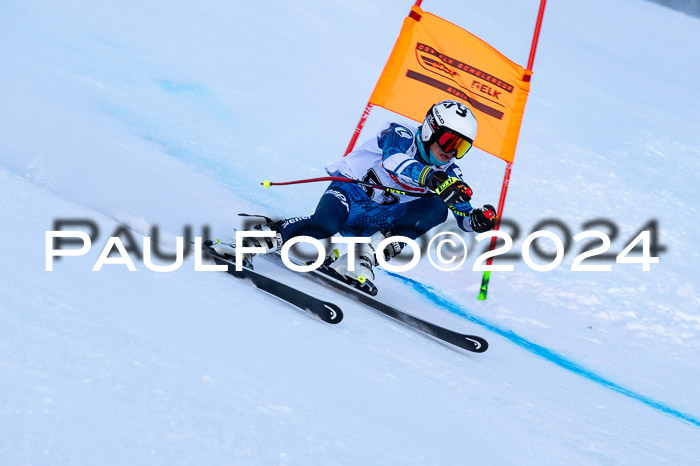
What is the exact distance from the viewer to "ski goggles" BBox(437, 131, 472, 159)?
131 inches

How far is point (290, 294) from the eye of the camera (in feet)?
9.53

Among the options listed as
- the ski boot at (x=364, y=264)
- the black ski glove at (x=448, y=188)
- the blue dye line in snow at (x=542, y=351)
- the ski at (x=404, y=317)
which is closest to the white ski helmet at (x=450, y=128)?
the black ski glove at (x=448, y=188)

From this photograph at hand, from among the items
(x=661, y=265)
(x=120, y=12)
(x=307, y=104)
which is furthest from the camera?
(x=120, y=12)

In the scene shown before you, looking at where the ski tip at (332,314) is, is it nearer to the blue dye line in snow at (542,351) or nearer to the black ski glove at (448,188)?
the black ski glove at (448,188)

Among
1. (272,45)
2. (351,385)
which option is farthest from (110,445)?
(272,45)

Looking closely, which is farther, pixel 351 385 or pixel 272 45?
pixel 272 45

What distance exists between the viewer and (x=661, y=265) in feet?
17.3

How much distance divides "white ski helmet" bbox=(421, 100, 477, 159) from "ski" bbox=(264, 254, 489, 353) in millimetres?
744

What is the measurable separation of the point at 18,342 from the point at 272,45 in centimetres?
697

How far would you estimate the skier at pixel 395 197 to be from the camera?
131 inches

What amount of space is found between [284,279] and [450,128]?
0.98 meters

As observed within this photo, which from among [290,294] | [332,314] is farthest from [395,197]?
[332,314]

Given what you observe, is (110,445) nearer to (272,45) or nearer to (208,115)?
(208,115)

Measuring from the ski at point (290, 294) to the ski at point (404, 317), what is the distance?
1.78 ft
